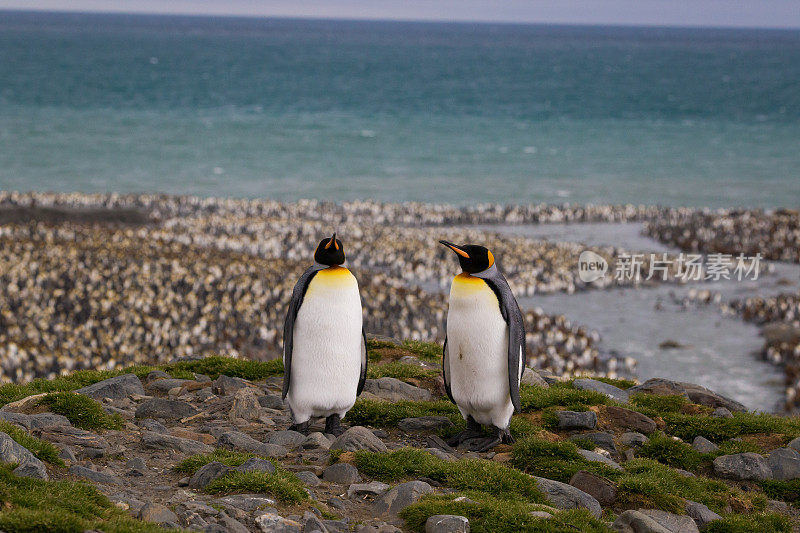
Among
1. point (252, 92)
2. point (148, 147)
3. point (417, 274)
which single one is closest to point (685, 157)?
point (148, 147)

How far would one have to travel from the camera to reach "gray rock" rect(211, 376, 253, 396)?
28.7 ft

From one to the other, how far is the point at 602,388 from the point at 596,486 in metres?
3.15

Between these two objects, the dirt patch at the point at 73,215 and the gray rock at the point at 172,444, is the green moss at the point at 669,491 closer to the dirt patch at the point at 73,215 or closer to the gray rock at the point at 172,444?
the gray rock at the point at 172,444

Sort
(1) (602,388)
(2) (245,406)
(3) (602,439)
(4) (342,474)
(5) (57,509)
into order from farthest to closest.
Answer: (1) (602,388)
(2) (245,406)
(3) (602,439)
(4) (342,474)
(5) (57,509)

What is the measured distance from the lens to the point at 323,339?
7320 mm

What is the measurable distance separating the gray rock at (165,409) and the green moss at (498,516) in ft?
10.1

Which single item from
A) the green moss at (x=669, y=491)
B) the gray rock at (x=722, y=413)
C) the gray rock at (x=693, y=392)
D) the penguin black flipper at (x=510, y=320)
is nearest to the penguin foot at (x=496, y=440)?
the penguin black flipper at (x=510, y=320)

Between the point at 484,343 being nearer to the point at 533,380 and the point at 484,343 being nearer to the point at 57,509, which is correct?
the point at 533,380

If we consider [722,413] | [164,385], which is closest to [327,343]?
[164,385]

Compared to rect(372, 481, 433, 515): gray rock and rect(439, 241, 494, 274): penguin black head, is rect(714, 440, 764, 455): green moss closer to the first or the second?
rect(439, 241, 494, 274): penguin black head

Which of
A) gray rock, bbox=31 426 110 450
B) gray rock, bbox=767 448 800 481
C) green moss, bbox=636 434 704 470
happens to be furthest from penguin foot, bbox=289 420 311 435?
gray rock, bbox=767 448 800 481

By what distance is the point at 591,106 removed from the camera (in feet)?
358

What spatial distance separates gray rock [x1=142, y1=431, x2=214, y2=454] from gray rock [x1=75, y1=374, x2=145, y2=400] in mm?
1712

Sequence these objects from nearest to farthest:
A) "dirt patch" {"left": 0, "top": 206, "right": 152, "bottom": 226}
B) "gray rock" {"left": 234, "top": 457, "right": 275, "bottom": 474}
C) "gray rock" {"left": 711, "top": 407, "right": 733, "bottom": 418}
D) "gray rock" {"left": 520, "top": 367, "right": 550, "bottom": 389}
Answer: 1. "gray rock" {"left": 234, "top": 457, "right": 275, "bottom": 474}
2. "gray rock" {"left": 711, "top": 407, "right": 733, "bottom": 418}
3. "gray rock" {"left": 520, "top": 367, "right": 550, "bottom": 389}
4. "dirt patch" {"left": 0, "top": 206, "right": 152, "bottom": 226}
